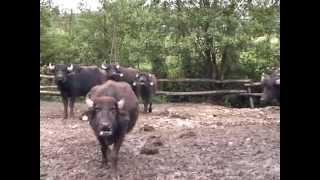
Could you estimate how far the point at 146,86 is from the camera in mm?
3715

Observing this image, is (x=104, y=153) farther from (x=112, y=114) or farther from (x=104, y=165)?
(x=112, y=114)

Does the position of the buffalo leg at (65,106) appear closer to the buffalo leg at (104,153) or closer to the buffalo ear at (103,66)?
the buffalo ear at (103,66)

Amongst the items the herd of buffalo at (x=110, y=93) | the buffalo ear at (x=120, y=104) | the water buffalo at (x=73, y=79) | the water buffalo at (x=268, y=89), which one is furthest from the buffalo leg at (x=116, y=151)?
the water buffalo at (x=268, y=89)

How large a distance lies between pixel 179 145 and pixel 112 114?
2.41 feet

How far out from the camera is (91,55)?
3357mm

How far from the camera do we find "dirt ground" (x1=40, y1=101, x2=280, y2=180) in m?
3.09

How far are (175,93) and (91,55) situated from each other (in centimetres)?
79

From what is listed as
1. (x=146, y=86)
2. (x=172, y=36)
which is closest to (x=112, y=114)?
(x=146, y=86)

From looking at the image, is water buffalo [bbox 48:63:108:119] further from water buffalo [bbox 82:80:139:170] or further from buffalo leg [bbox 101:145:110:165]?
buffalo leg [bbox 101:145:110:165]

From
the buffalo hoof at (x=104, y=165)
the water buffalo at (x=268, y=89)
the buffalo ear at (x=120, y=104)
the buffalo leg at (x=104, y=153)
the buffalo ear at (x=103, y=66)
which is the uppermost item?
the buffalo ear at (x=103, y=66)

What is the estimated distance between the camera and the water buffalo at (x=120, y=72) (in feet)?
11.3
